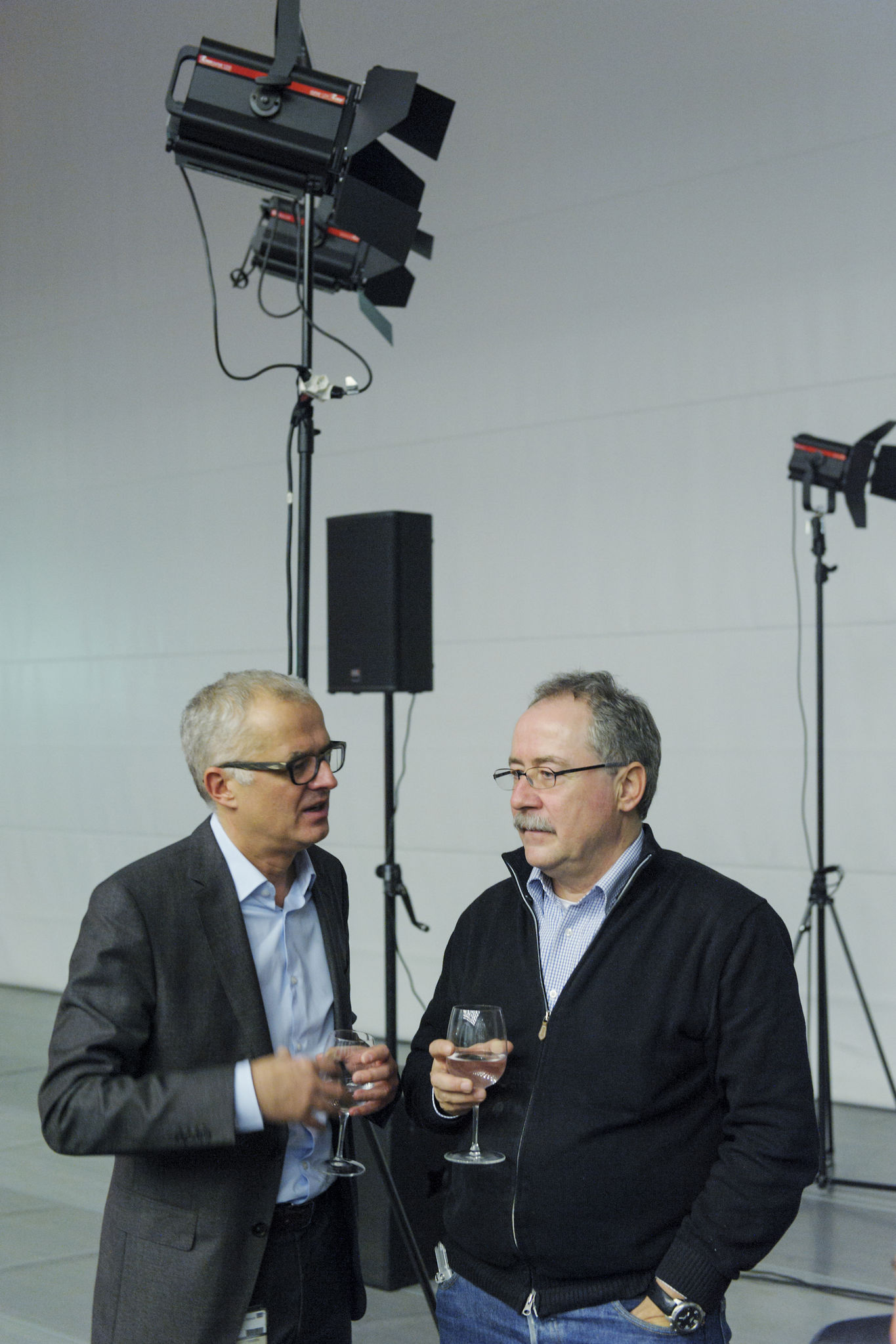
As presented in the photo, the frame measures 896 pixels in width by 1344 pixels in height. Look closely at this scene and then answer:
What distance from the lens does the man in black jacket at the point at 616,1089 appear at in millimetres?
1681

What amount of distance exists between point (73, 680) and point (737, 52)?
4.63 m

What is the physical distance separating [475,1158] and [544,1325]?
22 centimetres

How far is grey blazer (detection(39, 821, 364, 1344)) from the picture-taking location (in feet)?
5.18

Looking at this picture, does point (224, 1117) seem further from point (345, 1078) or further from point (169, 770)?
point (169, 770)

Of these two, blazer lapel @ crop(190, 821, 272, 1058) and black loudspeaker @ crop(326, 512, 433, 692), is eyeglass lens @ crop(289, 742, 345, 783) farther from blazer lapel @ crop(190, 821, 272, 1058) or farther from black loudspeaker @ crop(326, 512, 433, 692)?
black loudspeaker @ crop(326, 512, 433, 692)

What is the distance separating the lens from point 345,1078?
1698 millimetres

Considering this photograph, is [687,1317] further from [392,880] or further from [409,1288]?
[392,880]

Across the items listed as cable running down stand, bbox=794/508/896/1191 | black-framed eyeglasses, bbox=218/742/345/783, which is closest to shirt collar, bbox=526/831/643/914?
black-framed eyeglasses, bbox=218/742/345/783

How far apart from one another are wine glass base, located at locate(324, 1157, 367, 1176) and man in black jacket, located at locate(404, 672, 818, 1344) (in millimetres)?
144

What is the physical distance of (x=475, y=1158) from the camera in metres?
1.75

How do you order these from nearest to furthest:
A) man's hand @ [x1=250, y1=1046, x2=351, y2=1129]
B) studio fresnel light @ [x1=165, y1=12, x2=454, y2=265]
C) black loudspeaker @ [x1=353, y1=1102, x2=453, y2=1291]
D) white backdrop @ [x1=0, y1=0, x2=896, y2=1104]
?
man's hand @ [x1=250, y1=1046, x2=351, y2=1129]
studio fresnel light @ [x1=165, y1=12, x2=454, y2=265]
black loudspeaker @ [x1=353, y1=1102, x2=453, y2=1291]
white backdrop @ [x1=0, y1=0, x2=896, y2=1104]

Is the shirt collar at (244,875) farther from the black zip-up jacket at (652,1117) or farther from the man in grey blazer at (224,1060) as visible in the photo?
the black zip-up jacket at (652,1117)

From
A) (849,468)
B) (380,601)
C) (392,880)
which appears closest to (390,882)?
(392,880)

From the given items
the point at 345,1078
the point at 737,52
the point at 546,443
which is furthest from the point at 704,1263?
the point at 737,52
